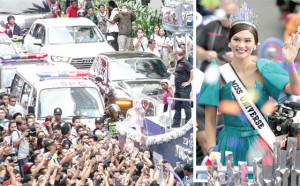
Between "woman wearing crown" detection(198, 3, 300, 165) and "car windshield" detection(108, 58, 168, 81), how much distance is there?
12248 millimetres

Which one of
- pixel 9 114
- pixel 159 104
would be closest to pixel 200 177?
pixel 159 104

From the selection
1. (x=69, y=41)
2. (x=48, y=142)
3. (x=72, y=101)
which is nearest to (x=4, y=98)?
(x=72, y=101)

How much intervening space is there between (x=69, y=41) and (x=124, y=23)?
177cm

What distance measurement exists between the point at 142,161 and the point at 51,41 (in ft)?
35.2

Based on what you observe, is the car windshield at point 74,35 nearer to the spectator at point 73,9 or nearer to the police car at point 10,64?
the police car at point 10,64

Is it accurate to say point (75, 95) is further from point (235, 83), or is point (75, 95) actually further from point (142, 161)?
point (235, 83)

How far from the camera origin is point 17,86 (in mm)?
18094

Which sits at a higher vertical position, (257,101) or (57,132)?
(257,101)

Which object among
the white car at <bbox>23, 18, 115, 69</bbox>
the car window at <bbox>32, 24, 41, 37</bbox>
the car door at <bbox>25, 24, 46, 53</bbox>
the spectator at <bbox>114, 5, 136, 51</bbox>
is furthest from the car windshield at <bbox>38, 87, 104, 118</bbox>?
the car window at <bbox>32, 24, 41, 37</bbox>

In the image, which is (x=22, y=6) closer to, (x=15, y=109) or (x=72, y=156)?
(x=15, y=109)

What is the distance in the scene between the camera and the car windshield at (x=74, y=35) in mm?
22297

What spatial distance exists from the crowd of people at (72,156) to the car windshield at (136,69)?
273 centimetres

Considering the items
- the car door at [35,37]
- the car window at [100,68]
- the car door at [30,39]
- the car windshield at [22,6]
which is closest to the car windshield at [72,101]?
the car window at [100,68]

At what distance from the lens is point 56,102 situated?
16.6 m
